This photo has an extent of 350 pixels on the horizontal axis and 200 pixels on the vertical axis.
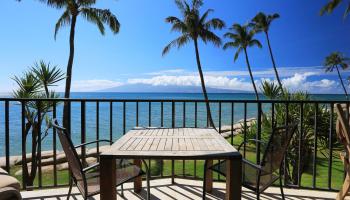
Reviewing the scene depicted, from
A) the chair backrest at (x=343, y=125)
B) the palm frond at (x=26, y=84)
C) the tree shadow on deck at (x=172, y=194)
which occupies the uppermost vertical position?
the palm frond at (x=26, y=84)

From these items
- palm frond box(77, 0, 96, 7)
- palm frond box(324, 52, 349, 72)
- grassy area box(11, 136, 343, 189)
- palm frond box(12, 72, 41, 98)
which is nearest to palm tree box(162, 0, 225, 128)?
palm frond box(77, 0, 96, 7)

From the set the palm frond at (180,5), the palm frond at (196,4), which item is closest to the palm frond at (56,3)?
the palm frond at (180,5)

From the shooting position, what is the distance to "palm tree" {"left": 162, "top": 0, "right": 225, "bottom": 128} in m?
19.8

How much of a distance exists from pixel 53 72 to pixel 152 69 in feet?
261

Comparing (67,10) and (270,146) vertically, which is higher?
(67,10)

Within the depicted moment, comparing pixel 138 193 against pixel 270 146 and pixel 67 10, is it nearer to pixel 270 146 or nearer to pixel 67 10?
pixel 270 146

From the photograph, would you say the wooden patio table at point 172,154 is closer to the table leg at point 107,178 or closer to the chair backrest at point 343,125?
the table leg at point 107,178

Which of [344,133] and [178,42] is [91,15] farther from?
[344,133]

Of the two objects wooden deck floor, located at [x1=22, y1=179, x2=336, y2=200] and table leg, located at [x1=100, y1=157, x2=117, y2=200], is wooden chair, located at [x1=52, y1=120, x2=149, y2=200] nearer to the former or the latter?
table leg, located at [x1=100, y1=157, x2=117, y2=200]

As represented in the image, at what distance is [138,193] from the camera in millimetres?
2809

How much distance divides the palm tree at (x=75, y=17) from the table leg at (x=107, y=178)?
1327 cm

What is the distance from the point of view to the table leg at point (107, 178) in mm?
1633

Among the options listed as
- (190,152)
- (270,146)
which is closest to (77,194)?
(190,152)

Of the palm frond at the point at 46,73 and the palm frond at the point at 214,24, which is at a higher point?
the palm frond at the point at 214,24
